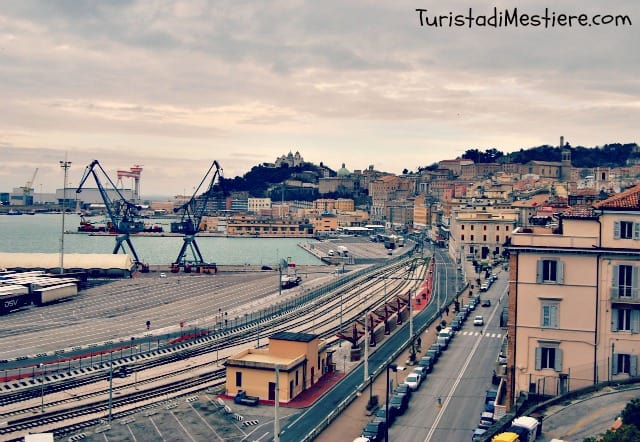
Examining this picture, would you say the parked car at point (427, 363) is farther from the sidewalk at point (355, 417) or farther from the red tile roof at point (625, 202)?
the red tile roof at point (625, 202)

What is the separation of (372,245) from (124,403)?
7531 cm

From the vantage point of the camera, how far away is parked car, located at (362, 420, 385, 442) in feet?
51.2

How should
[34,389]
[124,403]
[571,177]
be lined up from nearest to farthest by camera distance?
1. [124,403]
2. [34,389]
3. [571,177]

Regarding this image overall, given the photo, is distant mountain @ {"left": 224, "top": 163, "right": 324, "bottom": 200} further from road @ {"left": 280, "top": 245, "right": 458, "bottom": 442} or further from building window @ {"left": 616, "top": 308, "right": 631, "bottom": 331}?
building window @ {"left": 616, "top": 308, "right": 631, "bottom": 331}

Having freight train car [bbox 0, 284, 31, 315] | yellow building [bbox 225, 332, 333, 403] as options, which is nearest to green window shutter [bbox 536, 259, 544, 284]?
yellow building [bbox 225, 332, 333, 403]

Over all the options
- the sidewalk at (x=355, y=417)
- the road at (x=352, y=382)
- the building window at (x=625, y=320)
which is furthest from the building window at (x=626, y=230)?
the road at (x=352, y=382)

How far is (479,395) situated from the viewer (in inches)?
738

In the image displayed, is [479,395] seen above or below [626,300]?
below

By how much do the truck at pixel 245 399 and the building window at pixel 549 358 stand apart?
321 inches

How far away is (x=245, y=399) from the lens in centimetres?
2016

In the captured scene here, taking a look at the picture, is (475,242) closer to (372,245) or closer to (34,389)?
(372,245)

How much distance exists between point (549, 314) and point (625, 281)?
1.67 metres

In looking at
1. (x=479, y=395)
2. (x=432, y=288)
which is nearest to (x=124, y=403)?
(x=479, y=395)

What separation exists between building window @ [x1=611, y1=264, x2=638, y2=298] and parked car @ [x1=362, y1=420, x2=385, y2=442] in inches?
225
